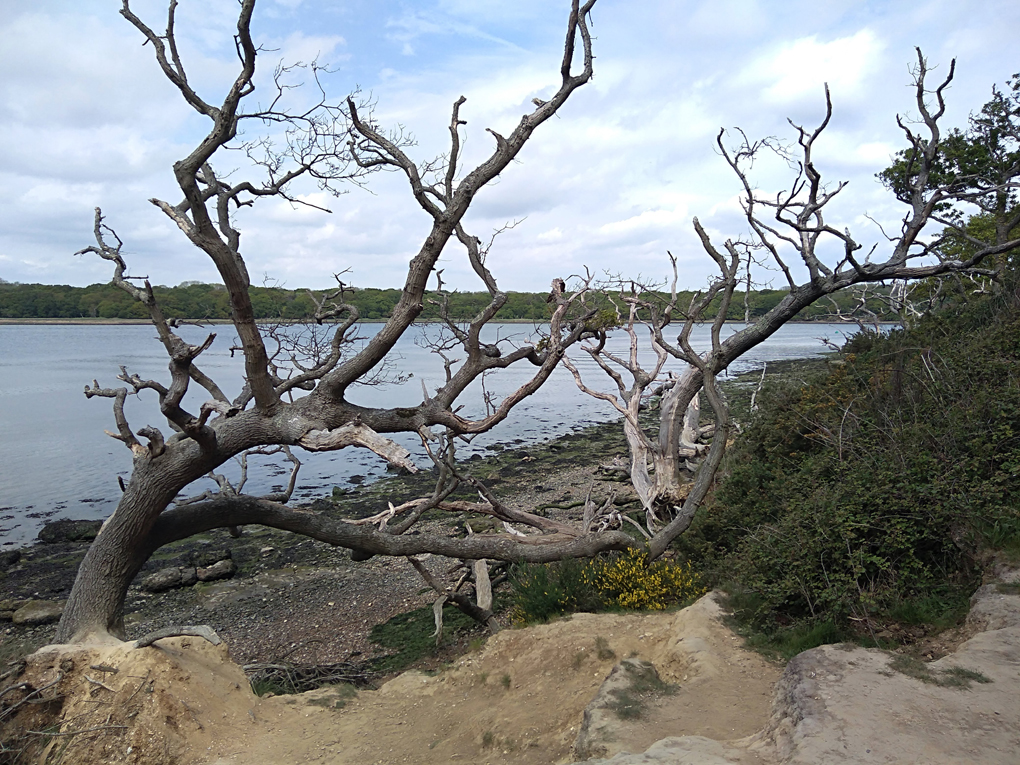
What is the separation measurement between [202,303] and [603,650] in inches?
818

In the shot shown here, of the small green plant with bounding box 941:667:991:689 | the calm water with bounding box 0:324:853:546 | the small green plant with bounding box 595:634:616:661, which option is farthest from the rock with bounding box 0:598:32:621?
the small green plant with bounding box 941:667:991:689

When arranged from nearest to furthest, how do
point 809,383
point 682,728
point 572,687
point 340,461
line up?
point 682,728
point 572,687
point 809,383
point 340,461

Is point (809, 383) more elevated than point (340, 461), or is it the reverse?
point (809, 383)

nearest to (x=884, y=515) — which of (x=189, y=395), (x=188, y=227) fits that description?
(x=188, y=227)

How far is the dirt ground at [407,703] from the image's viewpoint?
552 centimetres

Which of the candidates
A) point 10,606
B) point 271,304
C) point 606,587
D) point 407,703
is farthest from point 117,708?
point 271,304

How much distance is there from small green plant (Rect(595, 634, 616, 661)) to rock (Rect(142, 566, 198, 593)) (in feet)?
35.0

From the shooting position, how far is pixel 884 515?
6.32 metres

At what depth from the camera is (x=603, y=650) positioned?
21.9ft

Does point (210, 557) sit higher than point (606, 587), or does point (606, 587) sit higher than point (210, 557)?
point (606, 587)

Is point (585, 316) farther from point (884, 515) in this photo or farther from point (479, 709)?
point (479, 709)

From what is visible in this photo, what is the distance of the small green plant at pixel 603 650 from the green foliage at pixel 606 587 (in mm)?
1264

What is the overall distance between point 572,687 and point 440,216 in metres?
5.11

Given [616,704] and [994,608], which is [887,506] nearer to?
[994,608]
